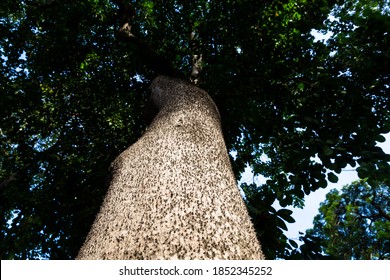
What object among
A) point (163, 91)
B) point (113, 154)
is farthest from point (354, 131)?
point (113, 154)

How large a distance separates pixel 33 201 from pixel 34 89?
241 centimetres

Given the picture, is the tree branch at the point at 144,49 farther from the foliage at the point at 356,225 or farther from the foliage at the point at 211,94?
the foliage at the point at 356,225

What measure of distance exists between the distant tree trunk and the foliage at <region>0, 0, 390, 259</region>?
1721 mm

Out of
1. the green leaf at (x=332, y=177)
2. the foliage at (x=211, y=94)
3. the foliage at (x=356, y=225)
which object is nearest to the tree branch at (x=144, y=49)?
the foliage at (x=211, y=94)

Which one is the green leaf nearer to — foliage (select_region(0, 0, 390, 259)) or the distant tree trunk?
foliage (select_region(0, 0, 390, 259))

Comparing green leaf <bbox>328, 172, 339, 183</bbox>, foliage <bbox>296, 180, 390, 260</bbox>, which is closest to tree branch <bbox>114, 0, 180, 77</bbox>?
green leaf <bbox>328, 172, 339, 183</bbox>

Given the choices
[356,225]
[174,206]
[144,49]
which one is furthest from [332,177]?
[356,225]

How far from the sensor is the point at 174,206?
1.31 m

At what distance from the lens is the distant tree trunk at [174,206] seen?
1.11 m

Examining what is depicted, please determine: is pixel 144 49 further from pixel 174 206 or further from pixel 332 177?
pixel 174 206

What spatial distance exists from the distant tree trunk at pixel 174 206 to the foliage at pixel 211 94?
172cm

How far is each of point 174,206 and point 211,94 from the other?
3656 mm

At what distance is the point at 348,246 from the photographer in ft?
32.8

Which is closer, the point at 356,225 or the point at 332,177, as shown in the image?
the point at 332,177
